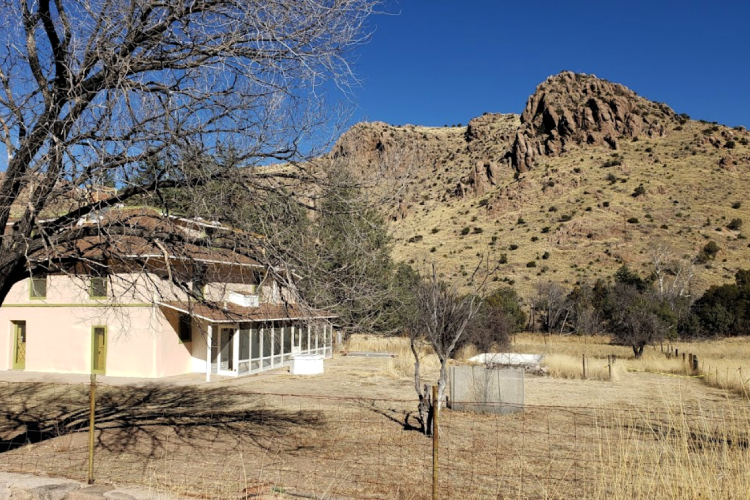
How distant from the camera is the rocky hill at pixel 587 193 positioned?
5538cm

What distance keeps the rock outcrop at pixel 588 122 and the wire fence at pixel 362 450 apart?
2685 inches

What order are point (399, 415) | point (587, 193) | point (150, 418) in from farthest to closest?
point (587, 193)
point (399, 415)
point (150, 418)

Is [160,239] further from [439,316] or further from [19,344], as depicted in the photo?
[19,344]

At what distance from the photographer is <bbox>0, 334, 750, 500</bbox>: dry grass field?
6797 millimetres

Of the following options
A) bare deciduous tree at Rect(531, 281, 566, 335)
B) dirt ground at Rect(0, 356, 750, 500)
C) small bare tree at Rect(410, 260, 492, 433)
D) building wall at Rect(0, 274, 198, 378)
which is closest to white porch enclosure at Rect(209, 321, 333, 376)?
building wall at Rect(0, 274, 198, 378)

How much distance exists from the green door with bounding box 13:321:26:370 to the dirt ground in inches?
288

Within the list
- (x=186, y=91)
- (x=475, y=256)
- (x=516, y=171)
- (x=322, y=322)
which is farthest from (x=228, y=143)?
(x=516, y=171)

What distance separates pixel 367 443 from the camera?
11.2 m

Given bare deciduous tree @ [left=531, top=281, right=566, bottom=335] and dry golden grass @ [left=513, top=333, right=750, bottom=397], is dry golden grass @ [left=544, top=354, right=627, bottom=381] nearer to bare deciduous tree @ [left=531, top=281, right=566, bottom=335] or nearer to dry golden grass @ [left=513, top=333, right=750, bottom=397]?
dry golden grass @ [left=513, top=333, right=750, bottom=397]

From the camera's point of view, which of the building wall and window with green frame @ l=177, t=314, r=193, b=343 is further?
window with green frame @ l=177, t=314, r=193, b=343

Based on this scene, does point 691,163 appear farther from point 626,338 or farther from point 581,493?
point 581,493

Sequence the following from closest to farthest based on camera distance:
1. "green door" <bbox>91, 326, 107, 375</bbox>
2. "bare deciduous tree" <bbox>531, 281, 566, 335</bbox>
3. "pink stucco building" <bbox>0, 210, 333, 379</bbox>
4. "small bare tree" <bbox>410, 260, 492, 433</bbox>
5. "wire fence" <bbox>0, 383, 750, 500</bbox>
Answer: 1. "wire fence" <bbox>0, 383, 750, 500</bbox>
2. "small bare tree" <bbox>410, 260, 492, 433</bbox>
3. "pink stucco building" <bbox>0, 210, 333, 379</bbox>
4. "green door" <bbox>91, 326, 107, 375</bbox>
5. "bare deciduous tree" <bbox>531, 281, 566, 335</bbox>

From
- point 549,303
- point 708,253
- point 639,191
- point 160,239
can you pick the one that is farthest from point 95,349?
point 639,191

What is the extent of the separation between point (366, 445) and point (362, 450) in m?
0.49
